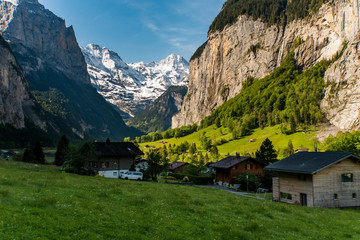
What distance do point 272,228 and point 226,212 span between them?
3.95 metres

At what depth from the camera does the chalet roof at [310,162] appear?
37.5 m

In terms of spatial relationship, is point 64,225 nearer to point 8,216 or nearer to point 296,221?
point 8,216

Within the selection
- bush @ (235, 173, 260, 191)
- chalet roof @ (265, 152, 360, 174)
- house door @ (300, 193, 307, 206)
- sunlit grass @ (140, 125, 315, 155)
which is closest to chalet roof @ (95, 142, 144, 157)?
bush @ (235, 173, 260, 191)

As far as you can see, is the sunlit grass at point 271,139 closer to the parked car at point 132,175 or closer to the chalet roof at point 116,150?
the chalet roof at point 116,150

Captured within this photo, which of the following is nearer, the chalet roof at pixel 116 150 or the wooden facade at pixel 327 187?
the wooden facade at pixel 327 187

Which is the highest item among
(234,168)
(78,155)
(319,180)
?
(78,155)

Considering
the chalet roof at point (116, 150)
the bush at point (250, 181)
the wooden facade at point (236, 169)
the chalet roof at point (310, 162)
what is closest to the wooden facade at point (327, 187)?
the chalet roof at point (310, 162)

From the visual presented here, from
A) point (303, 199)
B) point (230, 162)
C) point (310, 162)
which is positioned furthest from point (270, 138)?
point (303, 199)

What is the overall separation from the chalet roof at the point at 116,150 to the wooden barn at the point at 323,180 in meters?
40.5

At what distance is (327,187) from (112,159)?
49723 mm

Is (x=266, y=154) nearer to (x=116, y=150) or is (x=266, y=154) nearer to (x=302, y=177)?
(x=116, y=150)

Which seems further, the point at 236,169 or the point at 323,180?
the point at 236,169

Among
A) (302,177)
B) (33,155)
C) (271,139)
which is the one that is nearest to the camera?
(302,177)

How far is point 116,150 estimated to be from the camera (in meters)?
70.7
